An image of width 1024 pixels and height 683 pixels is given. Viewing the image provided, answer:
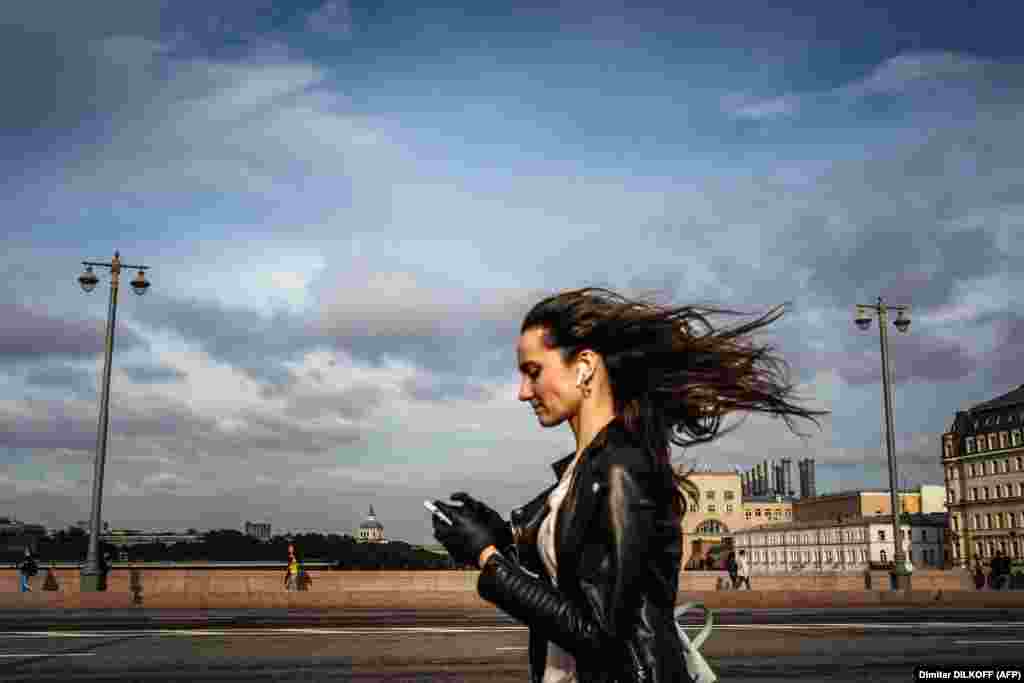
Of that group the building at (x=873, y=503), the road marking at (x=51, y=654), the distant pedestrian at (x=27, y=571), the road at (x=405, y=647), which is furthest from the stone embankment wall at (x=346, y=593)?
the building at (x=873, y=503)

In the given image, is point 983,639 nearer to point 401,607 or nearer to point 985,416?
point 401,607

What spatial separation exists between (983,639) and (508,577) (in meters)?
13.8

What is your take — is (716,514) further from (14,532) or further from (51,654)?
(51,654)

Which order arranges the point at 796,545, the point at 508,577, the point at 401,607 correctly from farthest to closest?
the point at 796,545 → the point at 401,607 → the point at 508,577

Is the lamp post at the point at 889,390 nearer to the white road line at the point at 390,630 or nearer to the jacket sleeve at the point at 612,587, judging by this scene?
the white road line at the point at 390,630

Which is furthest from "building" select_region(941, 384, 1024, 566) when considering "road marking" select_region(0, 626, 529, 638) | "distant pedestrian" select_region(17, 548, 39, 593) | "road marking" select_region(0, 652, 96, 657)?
"road marking" select_region(0, 652, 96, 657)

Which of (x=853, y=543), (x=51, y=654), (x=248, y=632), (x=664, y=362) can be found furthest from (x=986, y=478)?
(x=664, y=362)

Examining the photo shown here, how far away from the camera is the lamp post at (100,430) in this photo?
24.9 meters

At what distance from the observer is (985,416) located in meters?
123

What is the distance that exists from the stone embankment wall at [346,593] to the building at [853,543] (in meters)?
95.5

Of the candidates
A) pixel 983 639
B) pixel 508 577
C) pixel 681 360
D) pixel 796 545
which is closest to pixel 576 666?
A: pixel 508 577

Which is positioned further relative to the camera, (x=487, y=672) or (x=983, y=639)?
(x=983, y=639)

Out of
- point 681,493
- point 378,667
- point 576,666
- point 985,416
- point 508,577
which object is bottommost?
point 378,667

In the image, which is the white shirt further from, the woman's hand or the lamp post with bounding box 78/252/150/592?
the lamp post with bounding box 78/252/150/592
